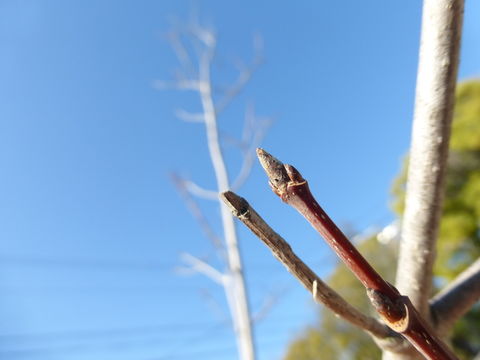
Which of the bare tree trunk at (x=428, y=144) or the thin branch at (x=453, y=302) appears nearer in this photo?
the bare tree trunk at (x=428, y=144)

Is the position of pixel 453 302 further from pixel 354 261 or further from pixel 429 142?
pixel 354 261

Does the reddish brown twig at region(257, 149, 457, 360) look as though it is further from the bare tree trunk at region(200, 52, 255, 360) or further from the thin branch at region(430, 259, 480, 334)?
the bare tree trunk at region(200, 52, 255, 360)

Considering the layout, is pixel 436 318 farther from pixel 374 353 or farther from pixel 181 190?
pixel 374 353

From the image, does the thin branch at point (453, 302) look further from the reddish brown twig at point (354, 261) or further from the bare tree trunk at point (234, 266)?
the bare tree trunk at point (234, 266)

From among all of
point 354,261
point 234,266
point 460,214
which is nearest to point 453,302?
point 354,261

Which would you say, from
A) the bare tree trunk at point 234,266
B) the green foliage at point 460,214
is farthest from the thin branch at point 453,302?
the green foliage at point 460,214

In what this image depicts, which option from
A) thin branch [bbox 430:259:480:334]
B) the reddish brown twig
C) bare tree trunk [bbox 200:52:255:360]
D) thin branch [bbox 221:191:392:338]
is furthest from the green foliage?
the reddish brown twig

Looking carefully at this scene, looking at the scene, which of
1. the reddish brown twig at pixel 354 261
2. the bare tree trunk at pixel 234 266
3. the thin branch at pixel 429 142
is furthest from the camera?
the bare tree trunk at pixel 234 266
